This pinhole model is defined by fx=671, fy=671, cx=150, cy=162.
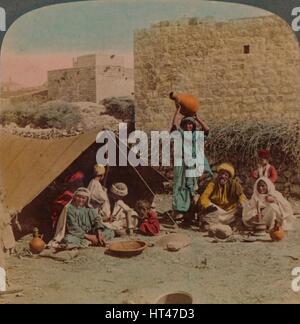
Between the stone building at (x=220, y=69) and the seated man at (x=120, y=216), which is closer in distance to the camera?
the stone building at (x=220, y=69)

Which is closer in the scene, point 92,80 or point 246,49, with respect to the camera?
point 246,49

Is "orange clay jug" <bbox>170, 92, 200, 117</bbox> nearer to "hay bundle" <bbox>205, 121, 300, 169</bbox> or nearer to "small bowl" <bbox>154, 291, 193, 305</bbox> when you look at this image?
"hay bundle" <bbox>205, 121, 300, 169</bbox>

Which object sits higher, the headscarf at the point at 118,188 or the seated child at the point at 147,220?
the headscarf at the point at 118,188

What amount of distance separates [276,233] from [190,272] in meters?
0.98

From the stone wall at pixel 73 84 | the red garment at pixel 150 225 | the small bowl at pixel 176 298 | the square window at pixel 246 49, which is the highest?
the square window at pixel 246 49

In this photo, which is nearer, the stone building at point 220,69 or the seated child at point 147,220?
the stone building at point 220,69

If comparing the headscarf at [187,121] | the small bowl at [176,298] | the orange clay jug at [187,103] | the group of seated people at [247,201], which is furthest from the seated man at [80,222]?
the orange clay jug at [187,103]

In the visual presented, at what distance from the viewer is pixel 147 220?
7.02 metres

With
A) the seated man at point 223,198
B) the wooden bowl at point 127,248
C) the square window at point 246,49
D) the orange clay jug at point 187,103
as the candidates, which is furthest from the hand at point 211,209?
the square window at point 246,49

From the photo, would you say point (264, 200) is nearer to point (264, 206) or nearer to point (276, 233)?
point (264, 206)

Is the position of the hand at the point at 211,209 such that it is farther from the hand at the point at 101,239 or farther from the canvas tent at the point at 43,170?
the hand at the point at 101,239

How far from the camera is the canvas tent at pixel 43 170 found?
6969mm

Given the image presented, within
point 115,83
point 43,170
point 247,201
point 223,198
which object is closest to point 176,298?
point 223,198

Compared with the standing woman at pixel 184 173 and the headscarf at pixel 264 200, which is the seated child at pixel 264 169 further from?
the standing woman at pixel 184 173
